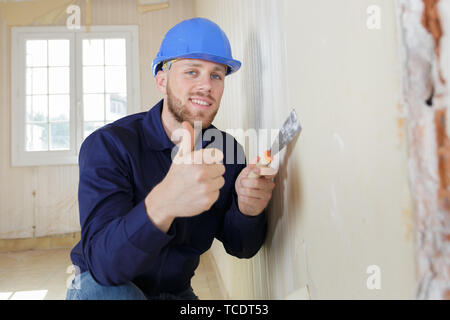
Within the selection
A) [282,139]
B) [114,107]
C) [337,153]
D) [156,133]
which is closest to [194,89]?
[156,133]

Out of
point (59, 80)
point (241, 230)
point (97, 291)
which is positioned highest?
point (59, 80)

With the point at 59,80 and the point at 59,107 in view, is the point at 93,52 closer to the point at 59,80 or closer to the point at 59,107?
the point at 59,80

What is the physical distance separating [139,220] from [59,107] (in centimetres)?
360

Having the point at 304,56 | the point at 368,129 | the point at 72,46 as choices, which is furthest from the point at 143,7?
the point at 368,129

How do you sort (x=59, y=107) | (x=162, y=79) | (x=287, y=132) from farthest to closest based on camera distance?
(x=59, y=107) → (x=162, y=79) → (x=287, y=132)

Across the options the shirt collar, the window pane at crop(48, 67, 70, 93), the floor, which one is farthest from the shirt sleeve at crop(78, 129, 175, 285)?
the window pane at crop(48, 67, 70, 93)

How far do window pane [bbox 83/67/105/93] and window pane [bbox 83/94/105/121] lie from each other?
0.07 m

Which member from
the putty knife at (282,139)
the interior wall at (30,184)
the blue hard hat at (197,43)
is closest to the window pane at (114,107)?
the interior wall at (30,184)

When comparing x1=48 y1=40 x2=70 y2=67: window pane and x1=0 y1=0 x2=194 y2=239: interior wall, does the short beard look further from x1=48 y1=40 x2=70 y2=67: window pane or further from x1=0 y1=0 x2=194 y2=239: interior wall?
x1=48 y1=40 x2=70 y2=67: window pane

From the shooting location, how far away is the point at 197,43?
3.56 feet

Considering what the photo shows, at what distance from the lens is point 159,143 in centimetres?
112

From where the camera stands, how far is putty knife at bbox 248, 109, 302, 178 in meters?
0.81

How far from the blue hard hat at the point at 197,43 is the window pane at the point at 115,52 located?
10.1 feet

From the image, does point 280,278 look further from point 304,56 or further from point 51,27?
point 51,27
